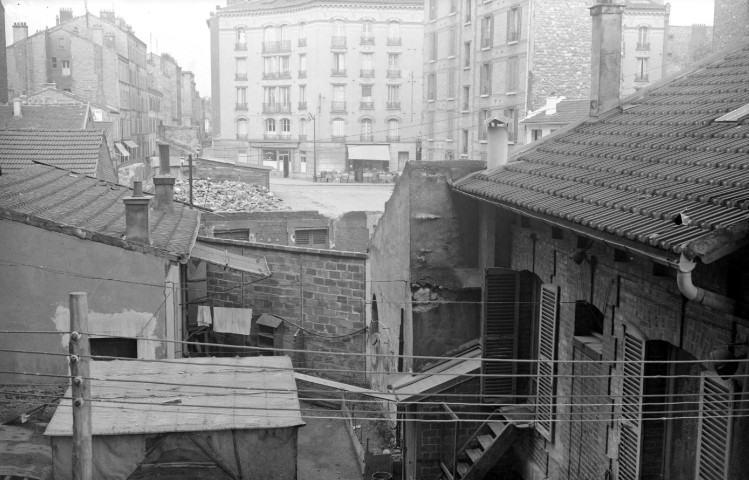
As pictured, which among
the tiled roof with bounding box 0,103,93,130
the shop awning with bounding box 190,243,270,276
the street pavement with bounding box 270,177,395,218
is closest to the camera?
the shop awning with bounding box 190,243,270,276

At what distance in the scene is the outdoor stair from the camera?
11.6 meters

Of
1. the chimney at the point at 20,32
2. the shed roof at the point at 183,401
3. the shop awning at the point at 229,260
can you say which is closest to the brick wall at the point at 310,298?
the shop awning at the point at 229,260

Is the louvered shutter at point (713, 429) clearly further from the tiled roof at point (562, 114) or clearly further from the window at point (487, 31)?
the window at point (487, 31)

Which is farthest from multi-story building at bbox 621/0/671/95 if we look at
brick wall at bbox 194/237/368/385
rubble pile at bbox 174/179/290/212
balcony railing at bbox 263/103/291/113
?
balcony railing at bbox 263/103/291/113

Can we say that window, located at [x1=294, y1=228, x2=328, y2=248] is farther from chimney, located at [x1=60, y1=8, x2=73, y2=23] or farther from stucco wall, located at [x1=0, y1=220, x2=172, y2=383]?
chimney, located at [x1=60, y1=8, x2=73, y2=23]

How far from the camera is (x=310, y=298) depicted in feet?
68.7

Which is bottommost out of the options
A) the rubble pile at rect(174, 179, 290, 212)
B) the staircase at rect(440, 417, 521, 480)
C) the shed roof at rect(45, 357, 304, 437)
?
the staircase at rect(440, 417, 521, 480)

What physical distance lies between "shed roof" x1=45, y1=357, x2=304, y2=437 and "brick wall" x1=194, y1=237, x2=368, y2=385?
818cm

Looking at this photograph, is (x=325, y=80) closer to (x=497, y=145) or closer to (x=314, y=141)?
(x=314, y=141)

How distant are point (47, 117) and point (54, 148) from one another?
293 inches

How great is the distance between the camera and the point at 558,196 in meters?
9.22

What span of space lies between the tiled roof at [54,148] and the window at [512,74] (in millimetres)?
26417

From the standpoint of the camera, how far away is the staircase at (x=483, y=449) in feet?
38.2

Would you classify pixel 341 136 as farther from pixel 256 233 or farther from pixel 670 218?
pixel 670 218
